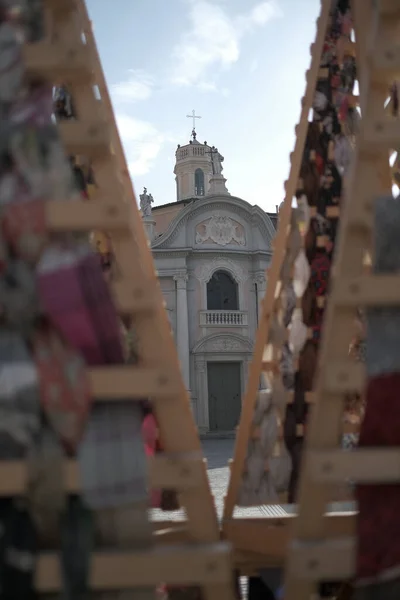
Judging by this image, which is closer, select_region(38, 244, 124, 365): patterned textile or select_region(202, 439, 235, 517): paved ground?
select_region(38, 244, 124, 365): patterned textile

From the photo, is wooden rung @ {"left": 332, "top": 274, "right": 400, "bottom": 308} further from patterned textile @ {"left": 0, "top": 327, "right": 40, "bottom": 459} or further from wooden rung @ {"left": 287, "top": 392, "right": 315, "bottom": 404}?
wooden rung @ {"left": 287, "top": 392, "right": 315, "bottom": 404}

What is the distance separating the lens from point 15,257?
1.94 metres

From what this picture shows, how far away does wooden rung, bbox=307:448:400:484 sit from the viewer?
1.88m

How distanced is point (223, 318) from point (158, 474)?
64.0ft

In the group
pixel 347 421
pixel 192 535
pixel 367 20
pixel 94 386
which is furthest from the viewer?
pixel 347 421

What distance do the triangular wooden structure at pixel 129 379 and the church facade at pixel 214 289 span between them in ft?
60.5

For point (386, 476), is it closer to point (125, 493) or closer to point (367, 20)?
point (125, 493)

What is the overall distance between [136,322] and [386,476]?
2.86 ft

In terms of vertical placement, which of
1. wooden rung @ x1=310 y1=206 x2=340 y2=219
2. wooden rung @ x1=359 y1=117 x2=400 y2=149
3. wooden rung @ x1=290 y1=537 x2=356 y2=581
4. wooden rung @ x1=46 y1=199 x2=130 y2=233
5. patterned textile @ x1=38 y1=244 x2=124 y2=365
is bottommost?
wooden rung @ x1=290 y1=537 x2=356 y2=581

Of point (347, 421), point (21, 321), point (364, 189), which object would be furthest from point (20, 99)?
point (347, 421)

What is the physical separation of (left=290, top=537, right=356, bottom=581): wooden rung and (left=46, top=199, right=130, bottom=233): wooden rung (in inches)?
44.6

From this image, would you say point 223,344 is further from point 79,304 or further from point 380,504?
point 79,304

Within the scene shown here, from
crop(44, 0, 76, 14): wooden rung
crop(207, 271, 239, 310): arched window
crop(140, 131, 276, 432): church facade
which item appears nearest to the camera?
crop(44, 0, 76, 14): wooden rung

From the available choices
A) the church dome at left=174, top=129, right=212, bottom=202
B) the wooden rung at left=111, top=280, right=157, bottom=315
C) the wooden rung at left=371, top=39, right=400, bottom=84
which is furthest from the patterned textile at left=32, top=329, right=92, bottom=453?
the church dome at left=174, top=129, right=212, bottom=202
